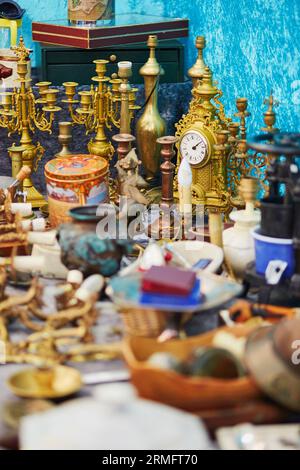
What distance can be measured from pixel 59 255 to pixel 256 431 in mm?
1200

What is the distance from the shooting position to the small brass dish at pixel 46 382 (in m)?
2.33

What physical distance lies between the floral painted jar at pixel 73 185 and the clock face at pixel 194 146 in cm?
42

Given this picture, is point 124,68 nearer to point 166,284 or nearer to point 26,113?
point 26,113

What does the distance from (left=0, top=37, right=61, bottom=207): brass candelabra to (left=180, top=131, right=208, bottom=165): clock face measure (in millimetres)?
608

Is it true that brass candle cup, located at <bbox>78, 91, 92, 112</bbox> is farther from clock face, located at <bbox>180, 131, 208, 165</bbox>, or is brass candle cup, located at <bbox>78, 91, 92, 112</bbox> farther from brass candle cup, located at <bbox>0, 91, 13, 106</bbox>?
clock face, located at <bbox>180, 131, 208, 165</bbox>

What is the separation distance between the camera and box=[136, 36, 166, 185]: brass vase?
4086 mm

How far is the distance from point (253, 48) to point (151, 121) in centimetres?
56

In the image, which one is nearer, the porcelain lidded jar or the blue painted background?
the porcelain lidded jar

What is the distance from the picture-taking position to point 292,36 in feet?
12.5

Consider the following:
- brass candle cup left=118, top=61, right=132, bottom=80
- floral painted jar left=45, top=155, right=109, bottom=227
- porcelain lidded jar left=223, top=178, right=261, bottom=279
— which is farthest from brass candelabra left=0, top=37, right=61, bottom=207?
porcelain lidded jar left=223, top=178, right=261, bottom=279

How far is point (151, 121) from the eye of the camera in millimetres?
4094

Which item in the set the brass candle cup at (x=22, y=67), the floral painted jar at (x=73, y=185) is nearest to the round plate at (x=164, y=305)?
the floral painted jar at (x=73, y=185)

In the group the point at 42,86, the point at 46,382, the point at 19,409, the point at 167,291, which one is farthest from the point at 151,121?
the point at 19,409
